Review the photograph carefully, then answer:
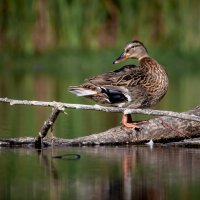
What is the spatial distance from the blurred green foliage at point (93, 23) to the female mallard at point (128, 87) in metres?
9.93

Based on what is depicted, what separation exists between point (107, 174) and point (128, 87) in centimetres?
257

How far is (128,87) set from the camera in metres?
9.95

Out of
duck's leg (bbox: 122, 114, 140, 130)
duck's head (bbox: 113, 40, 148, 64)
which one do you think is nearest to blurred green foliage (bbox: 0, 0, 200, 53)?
duck's head (bbox: 113, 40, 148, 64)

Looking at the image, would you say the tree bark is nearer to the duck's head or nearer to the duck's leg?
the duck's leg

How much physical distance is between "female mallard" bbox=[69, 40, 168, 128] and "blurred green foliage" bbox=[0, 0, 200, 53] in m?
9.93

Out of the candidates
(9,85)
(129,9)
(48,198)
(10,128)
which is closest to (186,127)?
(10,128)

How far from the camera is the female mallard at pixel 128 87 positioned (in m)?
9.73

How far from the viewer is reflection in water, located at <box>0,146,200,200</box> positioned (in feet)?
22.3

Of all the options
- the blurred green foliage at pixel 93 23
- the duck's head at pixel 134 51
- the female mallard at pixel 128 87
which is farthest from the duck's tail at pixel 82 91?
the blurred green foliage at pixel 93 23

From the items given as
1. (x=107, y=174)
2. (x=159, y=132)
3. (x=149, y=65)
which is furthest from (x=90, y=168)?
(x=149, y=65)

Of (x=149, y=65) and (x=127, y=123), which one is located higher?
(x=149, y=65)

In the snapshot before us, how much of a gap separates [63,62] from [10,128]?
35.2 feet

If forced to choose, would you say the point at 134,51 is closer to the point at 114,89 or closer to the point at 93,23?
the point at 114,89

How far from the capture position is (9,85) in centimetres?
1783
